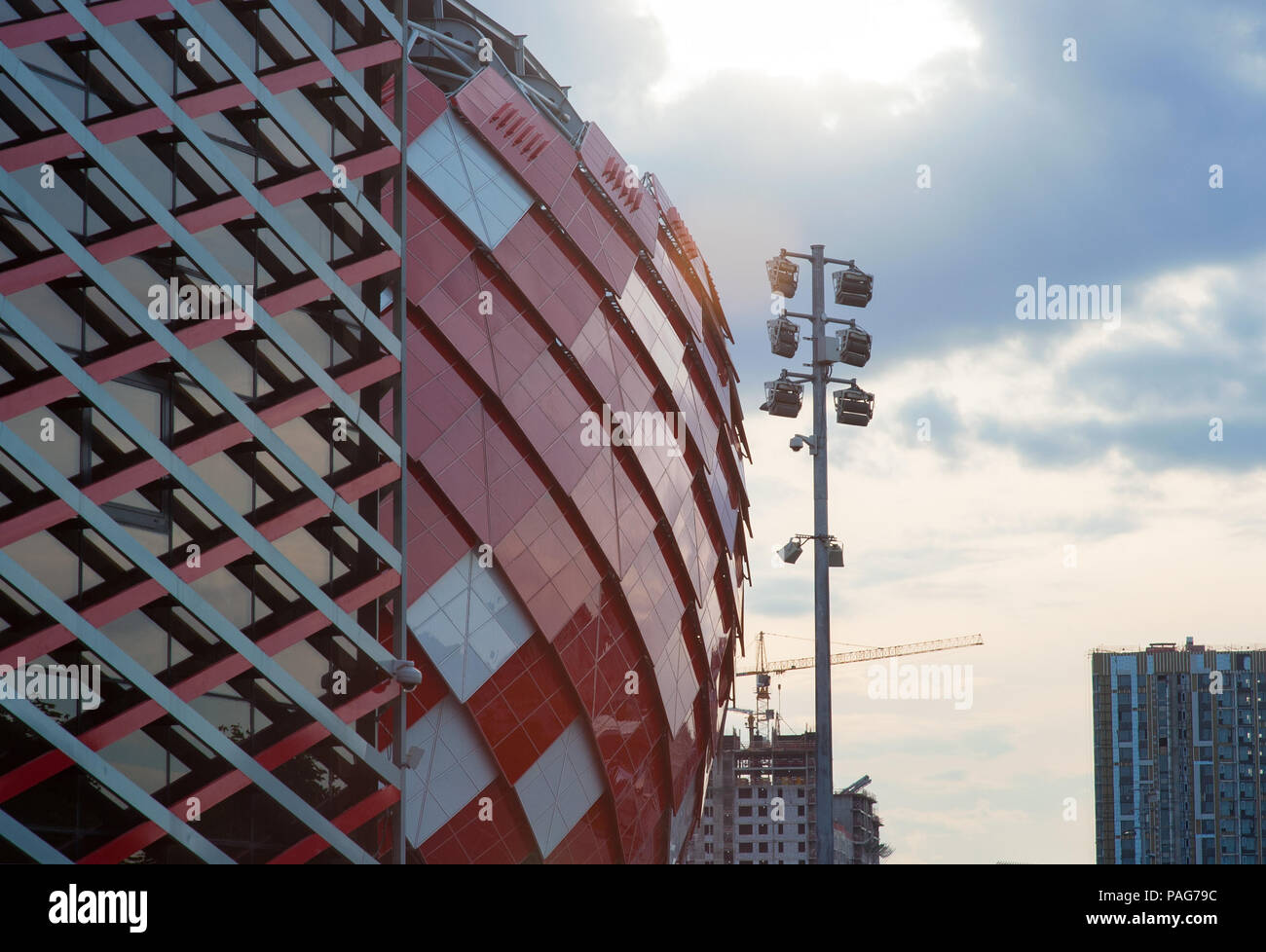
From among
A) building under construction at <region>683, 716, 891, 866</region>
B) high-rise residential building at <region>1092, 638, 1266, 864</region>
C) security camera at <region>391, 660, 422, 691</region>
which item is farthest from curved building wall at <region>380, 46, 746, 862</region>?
building under construction at <region>683, 716, 891, 866</region>

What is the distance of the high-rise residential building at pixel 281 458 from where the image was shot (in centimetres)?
1947

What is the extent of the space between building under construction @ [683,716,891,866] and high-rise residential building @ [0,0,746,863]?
130 m

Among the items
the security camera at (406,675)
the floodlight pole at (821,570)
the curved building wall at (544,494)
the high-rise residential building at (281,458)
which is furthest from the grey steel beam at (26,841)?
the curved building wall at (544,494)

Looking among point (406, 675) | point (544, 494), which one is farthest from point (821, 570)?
point (544, 494)

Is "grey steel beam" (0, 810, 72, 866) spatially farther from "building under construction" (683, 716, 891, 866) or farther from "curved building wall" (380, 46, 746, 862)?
"building under construction" (683, 716, 891, 866)

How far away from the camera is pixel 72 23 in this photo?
19781mm

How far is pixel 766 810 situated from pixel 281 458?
155488 mm

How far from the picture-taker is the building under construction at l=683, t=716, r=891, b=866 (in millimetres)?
162075

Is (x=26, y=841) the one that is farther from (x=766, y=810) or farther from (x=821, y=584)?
(x=766, y=810)

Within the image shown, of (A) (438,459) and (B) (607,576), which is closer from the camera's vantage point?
(A) (438,459)
